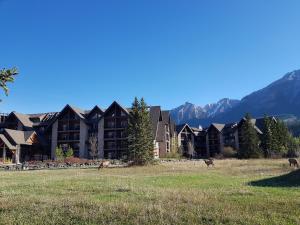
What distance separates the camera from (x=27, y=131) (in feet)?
278

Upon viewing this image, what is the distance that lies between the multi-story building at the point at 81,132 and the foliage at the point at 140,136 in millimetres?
26663

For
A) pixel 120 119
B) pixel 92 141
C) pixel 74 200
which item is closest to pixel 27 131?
pixel 92 141

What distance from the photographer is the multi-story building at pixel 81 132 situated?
3302 inches

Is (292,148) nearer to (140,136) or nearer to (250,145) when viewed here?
(250,145)

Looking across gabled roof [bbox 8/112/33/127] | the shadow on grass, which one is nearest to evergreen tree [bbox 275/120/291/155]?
the shadow on grass

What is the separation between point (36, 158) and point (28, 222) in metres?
77.5

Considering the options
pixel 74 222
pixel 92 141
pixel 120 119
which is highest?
pixel 120 119

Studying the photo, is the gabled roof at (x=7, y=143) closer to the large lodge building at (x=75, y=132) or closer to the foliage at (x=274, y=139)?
the large lodge building at (x=75, y=132)

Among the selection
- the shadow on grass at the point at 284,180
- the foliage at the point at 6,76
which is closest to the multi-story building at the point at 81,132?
the shadow on grass at the point at 284,180

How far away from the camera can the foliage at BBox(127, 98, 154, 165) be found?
5172cm

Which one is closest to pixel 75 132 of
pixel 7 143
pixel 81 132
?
pixel 81 132

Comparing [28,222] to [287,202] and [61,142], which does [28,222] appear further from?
[61,142]

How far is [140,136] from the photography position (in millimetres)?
53094

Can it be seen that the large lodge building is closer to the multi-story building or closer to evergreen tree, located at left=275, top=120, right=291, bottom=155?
the multi-story building
